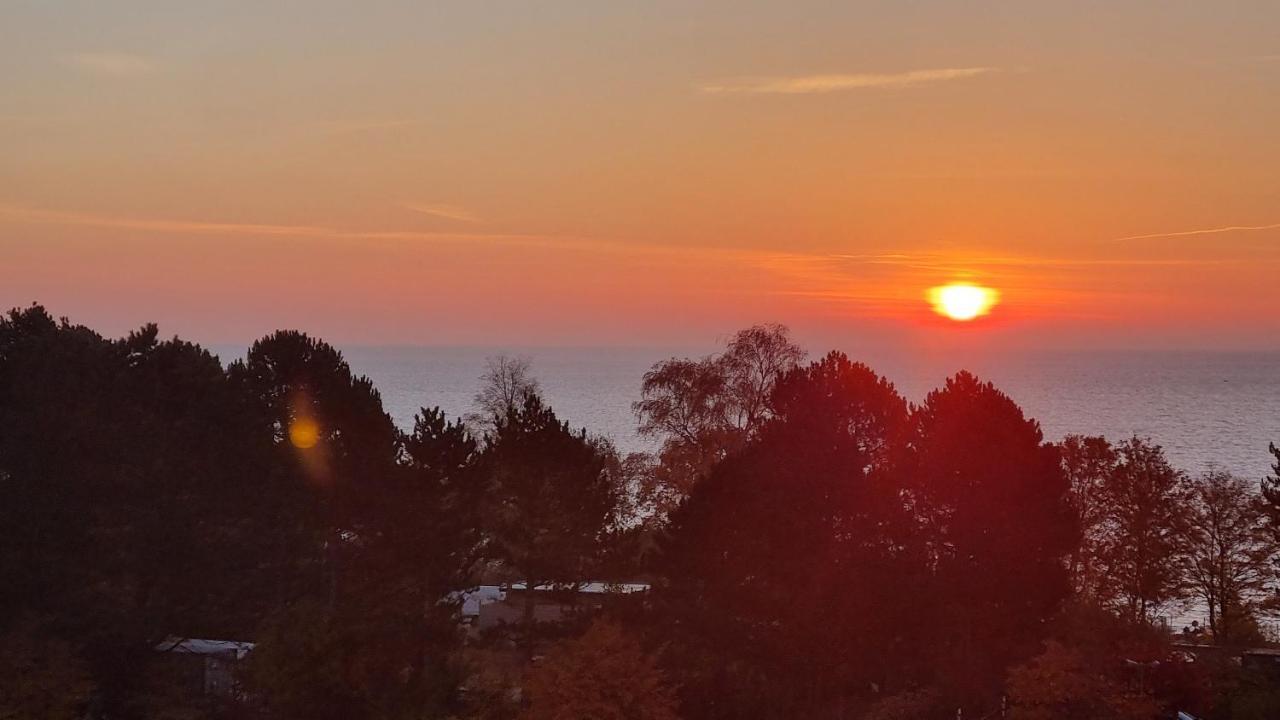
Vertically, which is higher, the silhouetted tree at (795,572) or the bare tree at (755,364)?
the bare tree at (755,364)

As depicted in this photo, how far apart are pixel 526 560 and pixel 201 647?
11411 mm

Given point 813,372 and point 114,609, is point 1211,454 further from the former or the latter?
point 114,609

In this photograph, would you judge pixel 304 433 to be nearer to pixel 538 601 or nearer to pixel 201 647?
pixel 201 647

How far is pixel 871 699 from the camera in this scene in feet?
124

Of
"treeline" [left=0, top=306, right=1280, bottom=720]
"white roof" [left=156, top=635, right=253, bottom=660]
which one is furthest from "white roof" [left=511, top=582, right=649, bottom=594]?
"white roof" [left=156, top=635, right=253, bottom=660]

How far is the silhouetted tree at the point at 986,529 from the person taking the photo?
3681cm

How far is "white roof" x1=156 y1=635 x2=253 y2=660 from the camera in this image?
129 feet

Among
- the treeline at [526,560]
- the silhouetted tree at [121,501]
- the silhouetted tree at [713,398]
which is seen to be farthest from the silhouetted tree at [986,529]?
the silhouetted tree at [121,501]

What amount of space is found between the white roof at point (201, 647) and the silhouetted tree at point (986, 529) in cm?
2337

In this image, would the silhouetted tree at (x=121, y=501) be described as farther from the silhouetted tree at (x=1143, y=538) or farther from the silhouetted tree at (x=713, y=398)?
the silhouetted tree at (x=1143, y=538)

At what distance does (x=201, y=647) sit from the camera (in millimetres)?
39625

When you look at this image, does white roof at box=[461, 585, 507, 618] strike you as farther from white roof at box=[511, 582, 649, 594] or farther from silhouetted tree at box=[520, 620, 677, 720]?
silhouetted tree at box=[520, 620, 677, 720]

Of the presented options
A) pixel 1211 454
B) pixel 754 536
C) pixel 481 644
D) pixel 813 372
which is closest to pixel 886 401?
pixel 813 372

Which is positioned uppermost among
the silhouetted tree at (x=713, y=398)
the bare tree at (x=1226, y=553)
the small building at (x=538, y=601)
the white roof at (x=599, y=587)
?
the silhouetted tree at (x=713, y=398)
